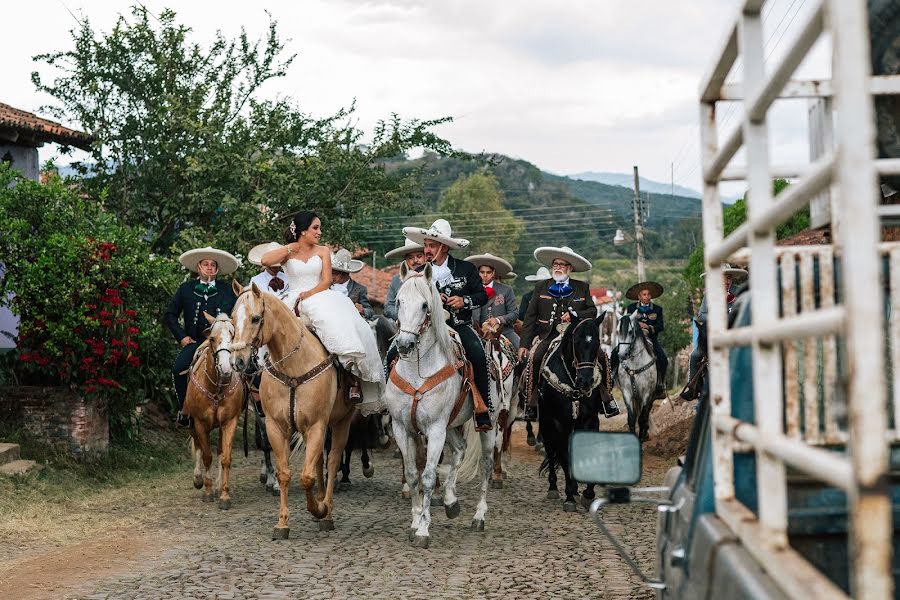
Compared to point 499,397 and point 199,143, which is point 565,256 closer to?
point 499,397

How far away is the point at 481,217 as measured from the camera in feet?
295

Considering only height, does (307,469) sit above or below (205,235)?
below

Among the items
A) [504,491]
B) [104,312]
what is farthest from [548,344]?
[104,312]

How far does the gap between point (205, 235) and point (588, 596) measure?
12631 mm

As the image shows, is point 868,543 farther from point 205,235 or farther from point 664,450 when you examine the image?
point 205,235

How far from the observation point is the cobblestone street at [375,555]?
750cm

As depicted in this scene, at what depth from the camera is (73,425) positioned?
13805mm

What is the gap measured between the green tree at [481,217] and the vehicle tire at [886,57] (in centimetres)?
7838

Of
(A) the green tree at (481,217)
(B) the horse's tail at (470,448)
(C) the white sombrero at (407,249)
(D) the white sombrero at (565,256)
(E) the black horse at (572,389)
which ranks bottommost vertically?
(B) the horse's tail at (470,448)

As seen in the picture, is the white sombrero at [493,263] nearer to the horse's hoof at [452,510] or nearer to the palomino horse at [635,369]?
the palomino horse at [635,369]

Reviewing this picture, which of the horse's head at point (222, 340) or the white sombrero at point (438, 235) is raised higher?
the white sombrero at point (438, 235)

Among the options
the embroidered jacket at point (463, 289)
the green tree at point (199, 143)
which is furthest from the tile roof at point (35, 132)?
the embroidered jacket at point (463, 289)

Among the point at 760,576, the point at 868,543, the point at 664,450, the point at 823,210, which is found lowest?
the point at 664,450

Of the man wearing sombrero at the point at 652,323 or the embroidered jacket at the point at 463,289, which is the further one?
the man wearing sombrero at the point at 652,323
